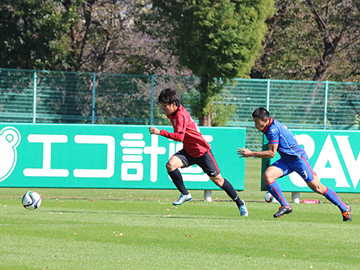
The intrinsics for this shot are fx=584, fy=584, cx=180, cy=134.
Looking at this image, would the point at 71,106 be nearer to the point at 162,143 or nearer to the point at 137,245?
the point at 162,143

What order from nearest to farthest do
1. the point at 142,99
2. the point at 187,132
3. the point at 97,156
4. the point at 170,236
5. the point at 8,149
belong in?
the point at 170,236
the point at 187,132
the point at 8,149
the point at 97,156
the point at 142,99

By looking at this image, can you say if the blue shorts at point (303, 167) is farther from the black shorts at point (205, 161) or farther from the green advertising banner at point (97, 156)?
the green advertising banner at point (97, 156)

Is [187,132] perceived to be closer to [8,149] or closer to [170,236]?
[170,236]

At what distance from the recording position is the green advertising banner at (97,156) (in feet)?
38.5

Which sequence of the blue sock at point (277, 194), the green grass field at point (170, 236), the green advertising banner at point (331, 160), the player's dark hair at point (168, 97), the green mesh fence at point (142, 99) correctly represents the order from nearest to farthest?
the green grass field at point (170, 236), the player's dark hair at point (168, 97), the blue sock at point (277, 194), the green advertising banner at point (331, 160), the green mesh fence at point (142, 99)

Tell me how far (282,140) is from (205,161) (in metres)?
1.32

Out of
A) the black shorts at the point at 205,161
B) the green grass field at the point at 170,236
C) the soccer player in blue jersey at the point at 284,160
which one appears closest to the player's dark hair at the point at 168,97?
the black shorts at the point at 205,161

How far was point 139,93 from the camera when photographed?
74.9 ft

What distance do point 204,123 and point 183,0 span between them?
4782 millimetres

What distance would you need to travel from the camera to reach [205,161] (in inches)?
376

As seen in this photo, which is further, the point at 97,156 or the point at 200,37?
the point at 200,37

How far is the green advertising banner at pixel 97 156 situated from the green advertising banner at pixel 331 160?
1056mm

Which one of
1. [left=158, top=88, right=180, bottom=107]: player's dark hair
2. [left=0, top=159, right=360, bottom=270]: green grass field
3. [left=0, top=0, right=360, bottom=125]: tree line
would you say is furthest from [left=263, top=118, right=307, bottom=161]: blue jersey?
[left=0, top=0, right=360, bottom=125]: tree line

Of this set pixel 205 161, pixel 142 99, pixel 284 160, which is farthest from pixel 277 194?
pixel 142 99
